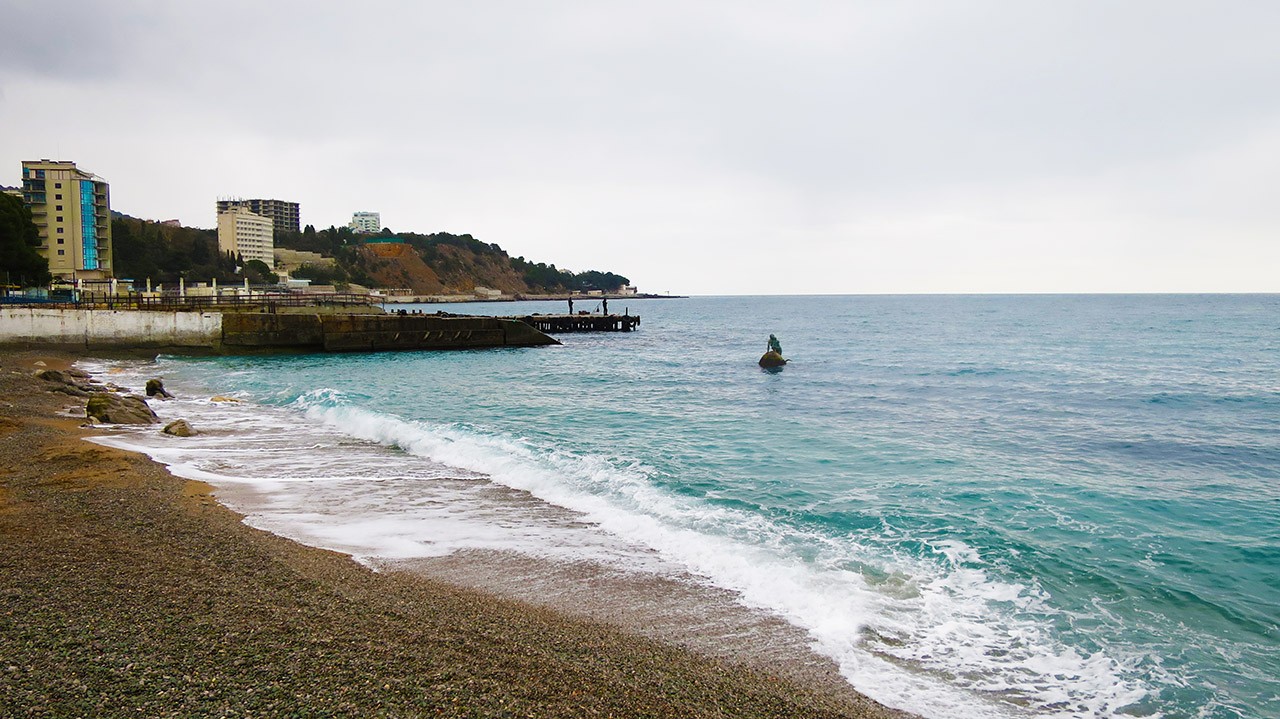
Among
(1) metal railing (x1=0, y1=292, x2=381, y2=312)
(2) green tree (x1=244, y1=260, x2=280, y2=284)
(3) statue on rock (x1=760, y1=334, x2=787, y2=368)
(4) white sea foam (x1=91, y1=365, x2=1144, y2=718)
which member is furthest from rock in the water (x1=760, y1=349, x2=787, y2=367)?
(2) green tree (x1=244, y1=260, x2=280, y2=284)

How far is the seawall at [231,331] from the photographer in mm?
31000

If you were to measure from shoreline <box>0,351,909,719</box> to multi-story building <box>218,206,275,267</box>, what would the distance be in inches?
5653

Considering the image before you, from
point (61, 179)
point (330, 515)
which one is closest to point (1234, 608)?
point (330, 515)

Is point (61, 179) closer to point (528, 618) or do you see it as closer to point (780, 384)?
point (780, 384)

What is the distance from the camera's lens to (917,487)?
1076 cm

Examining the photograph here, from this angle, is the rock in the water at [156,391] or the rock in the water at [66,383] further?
the rock in the water at [156,391]

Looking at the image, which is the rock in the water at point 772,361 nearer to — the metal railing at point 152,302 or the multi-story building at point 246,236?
the metal railing at point 152,302

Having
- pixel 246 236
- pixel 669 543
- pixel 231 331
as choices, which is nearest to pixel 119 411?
pixel 669 543

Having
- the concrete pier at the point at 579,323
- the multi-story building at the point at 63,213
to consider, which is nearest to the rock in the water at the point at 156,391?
the concrete pier at the point at 579,323

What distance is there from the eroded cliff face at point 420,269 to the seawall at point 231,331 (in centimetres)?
12770

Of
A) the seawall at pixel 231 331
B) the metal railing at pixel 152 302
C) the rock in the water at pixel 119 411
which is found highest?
the metal railing at pixel 152 302

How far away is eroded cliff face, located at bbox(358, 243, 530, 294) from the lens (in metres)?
164

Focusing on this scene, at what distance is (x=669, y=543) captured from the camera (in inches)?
315

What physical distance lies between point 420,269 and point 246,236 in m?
39.7
